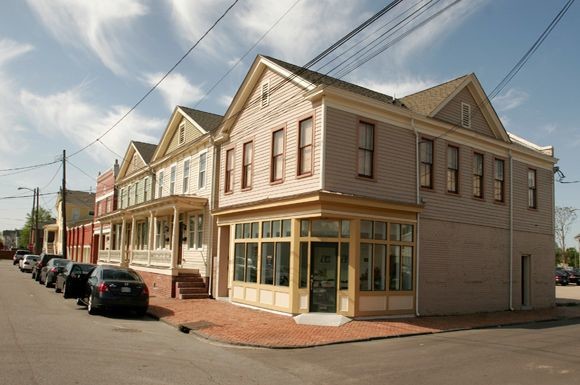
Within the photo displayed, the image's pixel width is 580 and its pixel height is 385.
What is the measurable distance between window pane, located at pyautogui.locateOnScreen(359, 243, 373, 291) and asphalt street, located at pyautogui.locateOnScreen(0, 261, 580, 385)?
288cm

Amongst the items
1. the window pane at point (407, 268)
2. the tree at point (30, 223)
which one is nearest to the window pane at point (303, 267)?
the window pane at point (407, 268)

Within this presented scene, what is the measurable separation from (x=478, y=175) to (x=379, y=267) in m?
6.92

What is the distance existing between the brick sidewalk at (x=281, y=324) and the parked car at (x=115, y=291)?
873 mm

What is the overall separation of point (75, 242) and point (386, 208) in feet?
157

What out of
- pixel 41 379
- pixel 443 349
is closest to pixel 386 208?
pixel 443 349

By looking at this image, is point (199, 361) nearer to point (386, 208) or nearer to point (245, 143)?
point (386, 208)

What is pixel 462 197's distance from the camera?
800 inches

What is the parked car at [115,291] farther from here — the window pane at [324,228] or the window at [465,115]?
the window at [465,115]

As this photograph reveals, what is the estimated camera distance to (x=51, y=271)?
92.4 ft

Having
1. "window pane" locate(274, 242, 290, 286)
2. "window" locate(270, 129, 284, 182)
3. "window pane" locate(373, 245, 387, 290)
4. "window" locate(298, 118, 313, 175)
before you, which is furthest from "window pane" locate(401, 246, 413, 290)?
"window" locate(270, 129, 284, 182)

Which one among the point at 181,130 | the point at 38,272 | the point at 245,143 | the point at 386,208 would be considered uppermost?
the point at 181,130

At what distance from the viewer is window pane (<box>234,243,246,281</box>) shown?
20.3 meters

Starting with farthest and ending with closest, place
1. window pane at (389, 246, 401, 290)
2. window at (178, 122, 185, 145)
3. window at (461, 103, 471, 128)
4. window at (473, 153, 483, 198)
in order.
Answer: window at (178, 122, 185, 145) → window at (473, 153, 483, 198) → window at (461, 103, 471, 128) → window pane at (389, 246, 401, 290)

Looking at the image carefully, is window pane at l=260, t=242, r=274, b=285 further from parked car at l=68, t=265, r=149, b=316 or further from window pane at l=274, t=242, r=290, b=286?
parked car at l=68, t=265, r=149, b=316
